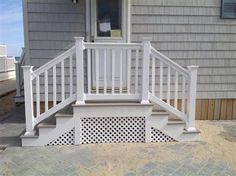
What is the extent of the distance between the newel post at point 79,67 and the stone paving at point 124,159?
2.51 ft

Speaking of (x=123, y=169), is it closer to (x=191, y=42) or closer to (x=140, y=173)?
(x=140, y=173)

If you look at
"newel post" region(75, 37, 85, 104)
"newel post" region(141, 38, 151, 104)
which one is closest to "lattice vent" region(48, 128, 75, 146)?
"newel post" region(75, 37, 85, 104)

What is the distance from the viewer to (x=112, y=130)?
3824 mm

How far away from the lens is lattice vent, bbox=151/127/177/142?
3863 mm

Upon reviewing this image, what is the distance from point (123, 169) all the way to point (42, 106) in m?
2.51

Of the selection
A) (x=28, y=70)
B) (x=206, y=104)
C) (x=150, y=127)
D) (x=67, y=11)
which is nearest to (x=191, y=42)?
(x=206, y=104)

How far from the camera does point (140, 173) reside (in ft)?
9.33

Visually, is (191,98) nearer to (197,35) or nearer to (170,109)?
(170,109)

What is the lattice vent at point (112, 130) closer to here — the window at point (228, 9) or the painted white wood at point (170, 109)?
the painted white wood at point (170, 109)

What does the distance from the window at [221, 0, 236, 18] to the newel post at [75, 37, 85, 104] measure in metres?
3.04

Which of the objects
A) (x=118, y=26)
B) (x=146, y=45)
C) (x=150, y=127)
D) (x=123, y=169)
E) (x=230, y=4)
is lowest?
(x=123, y=169)

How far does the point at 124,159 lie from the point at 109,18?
9.03ft

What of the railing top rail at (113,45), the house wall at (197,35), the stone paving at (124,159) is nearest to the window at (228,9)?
the house wall at (197,35)

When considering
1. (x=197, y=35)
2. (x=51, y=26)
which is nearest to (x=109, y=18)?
(x=51, y=26)
